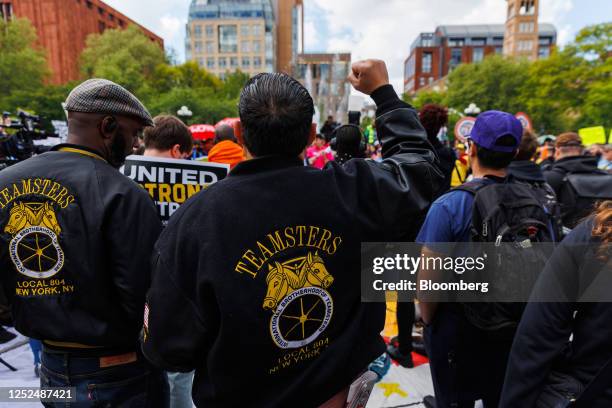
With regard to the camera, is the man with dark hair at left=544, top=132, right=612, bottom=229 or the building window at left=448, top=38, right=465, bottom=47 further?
the building window at left=448, top=38, right=465, bottom=47

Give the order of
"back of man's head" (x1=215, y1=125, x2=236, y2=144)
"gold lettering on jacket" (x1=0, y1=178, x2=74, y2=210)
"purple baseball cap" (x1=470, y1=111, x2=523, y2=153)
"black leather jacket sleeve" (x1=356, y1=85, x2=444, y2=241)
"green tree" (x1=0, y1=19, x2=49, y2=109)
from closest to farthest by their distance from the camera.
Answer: "black leather jacket sleeve" (x1=356, y1=85, x2=444, y2=241) < "gold lettering on jacket" (x1=0, y1=178, x2=74, y2=210) < "purple baseball cap" (x1=470, y1=111, x2=523, y2=153) < "back of man's head" (x1=215, y1=125, x2=236, y2=144) < "green tree" (x1=0, y1=19, x2=49, y2=109)

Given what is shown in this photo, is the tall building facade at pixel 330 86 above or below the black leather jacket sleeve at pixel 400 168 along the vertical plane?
above

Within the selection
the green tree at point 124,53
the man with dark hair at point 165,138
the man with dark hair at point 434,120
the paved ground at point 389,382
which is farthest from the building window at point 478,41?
the man with dark hair at point 165,138

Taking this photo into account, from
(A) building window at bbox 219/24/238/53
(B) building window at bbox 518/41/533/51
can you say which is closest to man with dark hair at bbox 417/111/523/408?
(B) building window at bbox 518/41/533/51

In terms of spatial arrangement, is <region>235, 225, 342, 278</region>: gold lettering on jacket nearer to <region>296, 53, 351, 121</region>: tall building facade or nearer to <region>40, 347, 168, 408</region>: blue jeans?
<region>40, 347, 168, 408</region>: blue jeans

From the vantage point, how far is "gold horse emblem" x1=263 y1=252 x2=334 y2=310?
1149mm

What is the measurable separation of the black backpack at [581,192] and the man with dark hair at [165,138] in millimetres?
4012

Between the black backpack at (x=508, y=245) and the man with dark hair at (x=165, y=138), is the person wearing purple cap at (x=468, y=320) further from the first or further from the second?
the man with dark hair at (x=165, y=138)

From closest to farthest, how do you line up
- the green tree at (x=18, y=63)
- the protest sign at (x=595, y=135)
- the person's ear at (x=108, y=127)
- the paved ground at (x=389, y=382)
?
the person's ear at (x=108, y=127) → the paved ground at (x=389, y=382) → the protest sign at (x=595, y=135) → the green tree at (x=18, y=63)

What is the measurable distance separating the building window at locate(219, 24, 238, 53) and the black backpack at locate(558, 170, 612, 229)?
95.4 m

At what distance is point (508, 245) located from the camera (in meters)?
1.91

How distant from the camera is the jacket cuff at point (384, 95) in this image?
1457 mm

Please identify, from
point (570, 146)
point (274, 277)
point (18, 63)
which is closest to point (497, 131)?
point (274, 277)

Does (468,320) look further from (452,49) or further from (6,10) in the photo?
(452,49)
